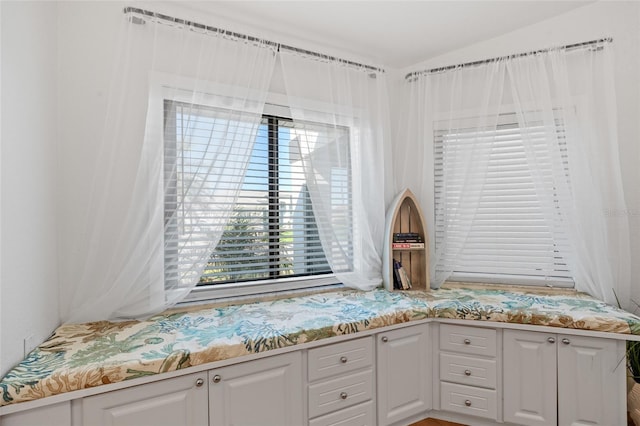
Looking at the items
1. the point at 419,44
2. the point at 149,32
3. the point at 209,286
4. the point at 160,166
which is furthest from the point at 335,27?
the point at 209,286

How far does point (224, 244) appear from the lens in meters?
2.18

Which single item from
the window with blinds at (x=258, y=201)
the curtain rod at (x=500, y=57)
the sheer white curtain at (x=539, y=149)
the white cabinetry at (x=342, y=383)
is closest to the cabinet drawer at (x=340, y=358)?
the white cabinetry at (x=342, y=383)

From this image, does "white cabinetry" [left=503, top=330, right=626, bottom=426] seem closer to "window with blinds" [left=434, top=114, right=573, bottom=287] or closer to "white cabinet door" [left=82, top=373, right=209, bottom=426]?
"window with blinds" [left=434, top=114, right=573, bottom=287]

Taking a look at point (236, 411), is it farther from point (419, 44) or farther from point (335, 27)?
point (419, 44)

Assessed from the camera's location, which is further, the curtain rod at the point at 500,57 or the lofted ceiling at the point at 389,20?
the curtain rod at the point at 500,57

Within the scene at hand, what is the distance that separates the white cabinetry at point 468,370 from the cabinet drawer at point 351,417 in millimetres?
546

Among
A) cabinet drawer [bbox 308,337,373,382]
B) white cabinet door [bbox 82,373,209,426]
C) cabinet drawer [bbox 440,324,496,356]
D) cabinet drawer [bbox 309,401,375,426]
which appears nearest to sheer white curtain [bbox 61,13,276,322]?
white cabinet door [bbox 82,373,209,426]

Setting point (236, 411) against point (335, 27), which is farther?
point (335, 27)

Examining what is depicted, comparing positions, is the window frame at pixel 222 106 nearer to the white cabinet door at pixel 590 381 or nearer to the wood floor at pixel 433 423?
the wood floor at pixel 433 423

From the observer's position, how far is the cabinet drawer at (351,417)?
1.80 m

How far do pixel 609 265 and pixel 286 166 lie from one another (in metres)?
2.15

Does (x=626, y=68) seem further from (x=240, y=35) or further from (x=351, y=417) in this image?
(x=351, y=417)

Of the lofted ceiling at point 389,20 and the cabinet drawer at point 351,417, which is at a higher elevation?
the lofted ceiling at point 389,20

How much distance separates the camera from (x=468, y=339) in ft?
6.98
